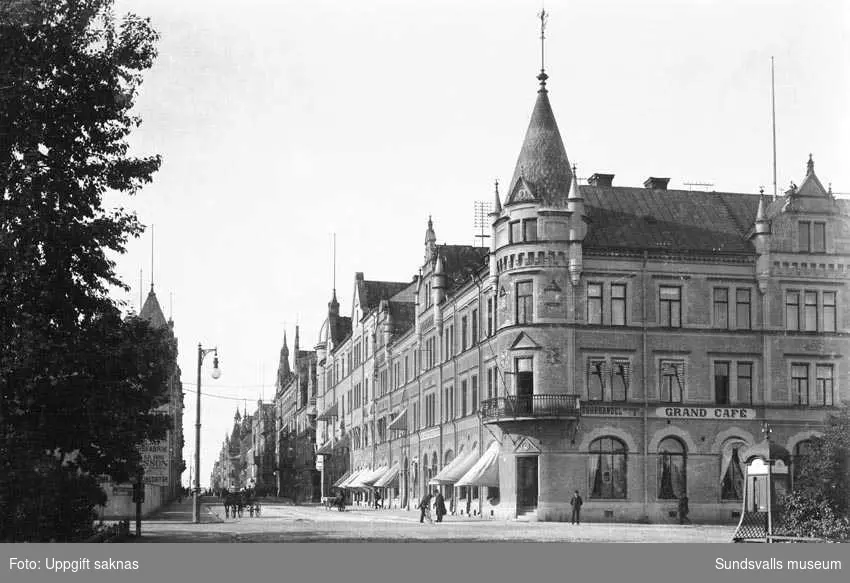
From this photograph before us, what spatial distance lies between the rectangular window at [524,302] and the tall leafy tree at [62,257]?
27.2 metres

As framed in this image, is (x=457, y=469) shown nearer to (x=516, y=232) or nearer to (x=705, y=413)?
(x=705, y=413)

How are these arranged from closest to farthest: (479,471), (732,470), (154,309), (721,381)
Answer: (732,470), (721,381), (479,471), (154,309)

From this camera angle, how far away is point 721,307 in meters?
57.8

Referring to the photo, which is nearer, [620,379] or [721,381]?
[620,379]

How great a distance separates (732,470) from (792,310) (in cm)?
805

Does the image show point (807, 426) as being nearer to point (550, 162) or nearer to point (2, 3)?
point (550, 162)

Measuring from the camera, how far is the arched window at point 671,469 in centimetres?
5625

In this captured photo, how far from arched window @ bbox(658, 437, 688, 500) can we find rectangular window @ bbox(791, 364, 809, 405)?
19.9 ft

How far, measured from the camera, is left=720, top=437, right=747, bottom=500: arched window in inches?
2232

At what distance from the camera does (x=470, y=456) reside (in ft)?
208

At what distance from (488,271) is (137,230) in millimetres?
32259

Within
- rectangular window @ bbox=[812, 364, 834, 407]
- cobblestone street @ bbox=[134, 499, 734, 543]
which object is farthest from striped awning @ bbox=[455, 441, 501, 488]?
rectangular window @ bbox=[812, 364, 834, 407]

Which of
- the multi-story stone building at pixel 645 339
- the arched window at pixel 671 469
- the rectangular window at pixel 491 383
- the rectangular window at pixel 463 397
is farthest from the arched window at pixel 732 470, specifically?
the rectangular window at pixel 463 397

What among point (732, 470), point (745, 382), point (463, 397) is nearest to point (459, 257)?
point (463, 397)
